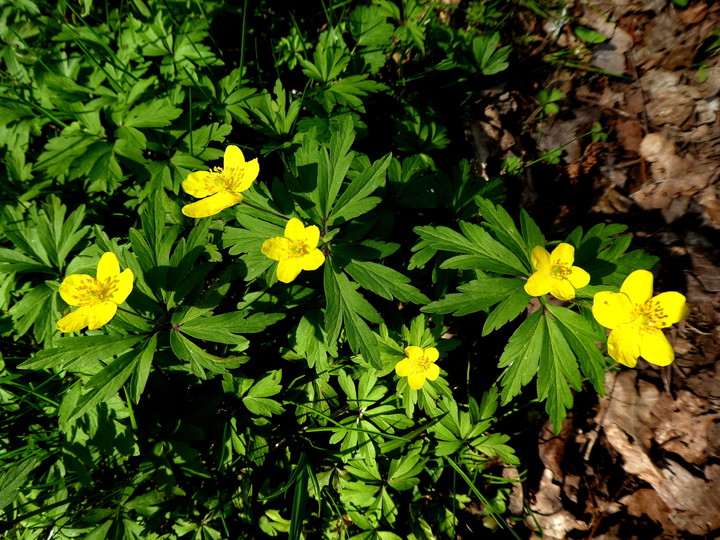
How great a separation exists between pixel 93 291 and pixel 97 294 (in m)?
0.03

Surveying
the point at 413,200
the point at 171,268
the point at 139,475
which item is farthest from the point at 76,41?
the point at 139,475

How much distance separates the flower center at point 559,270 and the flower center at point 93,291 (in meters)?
2.21

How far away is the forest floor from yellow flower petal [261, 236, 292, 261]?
7.86 ft

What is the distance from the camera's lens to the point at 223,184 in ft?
7.27

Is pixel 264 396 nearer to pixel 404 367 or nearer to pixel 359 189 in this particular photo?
pixel 404 367

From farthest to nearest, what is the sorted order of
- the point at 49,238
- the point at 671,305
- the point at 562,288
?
the point at 49,238, the point at 671,305, the point at 562,288

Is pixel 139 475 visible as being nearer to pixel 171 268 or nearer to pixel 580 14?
pixel 171 268

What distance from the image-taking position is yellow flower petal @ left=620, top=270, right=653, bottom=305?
2018mm

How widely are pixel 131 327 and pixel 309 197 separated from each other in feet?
4.01

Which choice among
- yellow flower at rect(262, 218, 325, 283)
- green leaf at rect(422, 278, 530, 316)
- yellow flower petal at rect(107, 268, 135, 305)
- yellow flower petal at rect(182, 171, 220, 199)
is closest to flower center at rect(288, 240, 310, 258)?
yellow flower at rect(262, 218, 325, 283)

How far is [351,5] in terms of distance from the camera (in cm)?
392

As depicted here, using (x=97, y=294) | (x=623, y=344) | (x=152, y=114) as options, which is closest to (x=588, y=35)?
(x=623, y=344)

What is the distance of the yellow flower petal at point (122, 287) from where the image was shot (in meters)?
2.04

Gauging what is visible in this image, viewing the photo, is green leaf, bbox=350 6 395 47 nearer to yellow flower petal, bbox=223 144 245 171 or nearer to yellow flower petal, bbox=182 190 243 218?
yellow flower petal, bbox=223 144 245 171
